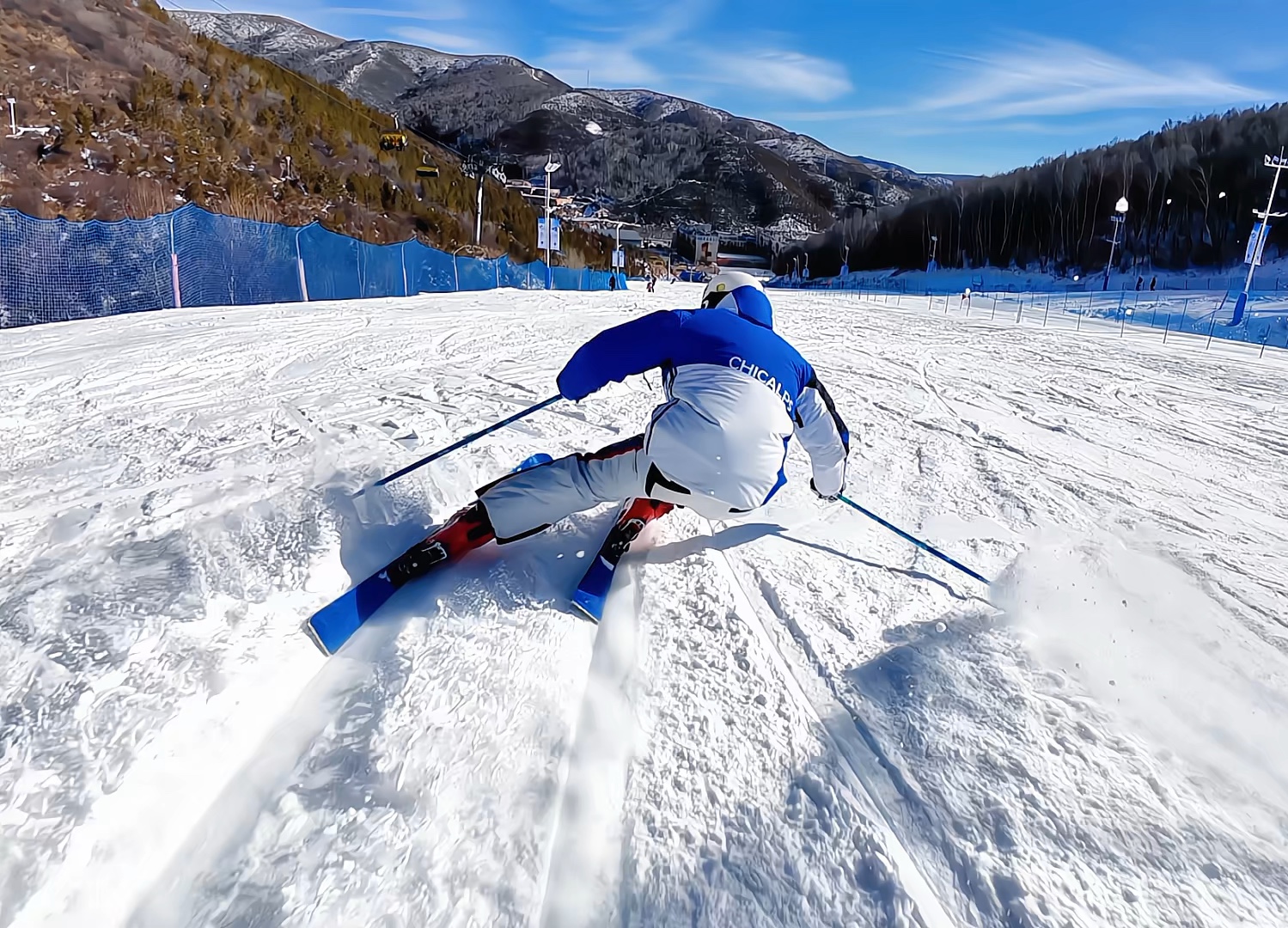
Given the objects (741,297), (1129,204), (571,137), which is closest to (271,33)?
(571,137)

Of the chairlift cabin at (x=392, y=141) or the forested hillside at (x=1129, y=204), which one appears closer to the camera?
the chairlift cabin at (x=392, y=141)

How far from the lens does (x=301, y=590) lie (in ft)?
7.66

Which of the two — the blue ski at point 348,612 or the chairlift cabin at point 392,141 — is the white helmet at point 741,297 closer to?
the blue ski at point 348,612

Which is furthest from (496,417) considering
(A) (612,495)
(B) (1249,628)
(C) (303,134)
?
(C) (303,134)

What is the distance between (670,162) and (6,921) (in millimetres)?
200448

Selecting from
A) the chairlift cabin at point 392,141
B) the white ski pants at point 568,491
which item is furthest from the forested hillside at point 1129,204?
the white ski pants at point 568,491

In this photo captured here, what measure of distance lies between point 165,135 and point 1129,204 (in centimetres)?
7571

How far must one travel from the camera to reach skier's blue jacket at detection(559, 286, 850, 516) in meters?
2.34

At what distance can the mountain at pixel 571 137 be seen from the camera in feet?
543

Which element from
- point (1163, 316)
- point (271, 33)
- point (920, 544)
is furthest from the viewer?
point (271, 33)

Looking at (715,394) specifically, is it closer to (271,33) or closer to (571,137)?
(571,137)

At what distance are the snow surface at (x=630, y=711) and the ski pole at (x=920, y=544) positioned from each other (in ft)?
0.24

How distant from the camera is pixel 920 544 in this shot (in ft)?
9.78

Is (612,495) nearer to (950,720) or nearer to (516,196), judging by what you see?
(950,720)
